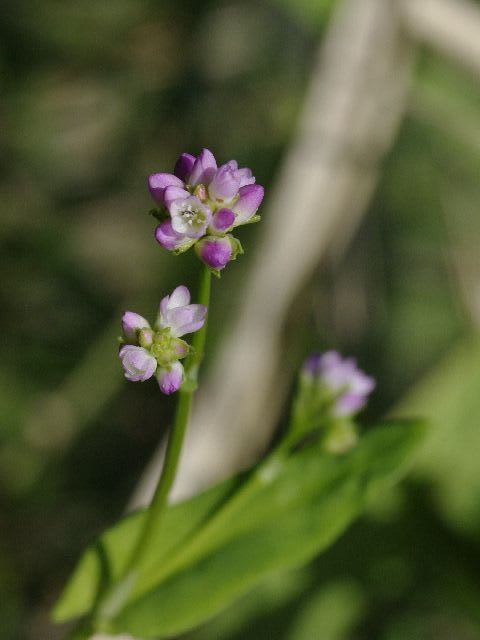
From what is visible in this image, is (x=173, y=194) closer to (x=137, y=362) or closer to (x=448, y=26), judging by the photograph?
(x=137, y=362)

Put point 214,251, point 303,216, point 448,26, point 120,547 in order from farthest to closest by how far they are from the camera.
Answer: point 448,26, point 303,216, point 120,547, point 214,251

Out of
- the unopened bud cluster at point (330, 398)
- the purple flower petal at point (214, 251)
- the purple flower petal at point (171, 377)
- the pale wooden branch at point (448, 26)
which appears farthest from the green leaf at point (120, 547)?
the pale wooden branch at point (448, 26)

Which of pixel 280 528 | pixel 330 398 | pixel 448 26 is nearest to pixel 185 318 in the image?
pixel 330 398

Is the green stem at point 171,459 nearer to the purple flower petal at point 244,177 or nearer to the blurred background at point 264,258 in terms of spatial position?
the purple flower petal at point 244,177

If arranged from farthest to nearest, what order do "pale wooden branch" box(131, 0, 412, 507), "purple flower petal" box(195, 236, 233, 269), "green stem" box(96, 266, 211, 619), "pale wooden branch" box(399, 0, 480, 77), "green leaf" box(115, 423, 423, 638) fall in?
"pale wooden branch" box(399, 0, 480, 77), "pale wooden branch" box(131, 0, 412, 507), "green leaf" box(115, 423, 423, 638), "green stem" box(96, 266, 211, 619), "purple flower petal" box(195, 236, 233, 269)

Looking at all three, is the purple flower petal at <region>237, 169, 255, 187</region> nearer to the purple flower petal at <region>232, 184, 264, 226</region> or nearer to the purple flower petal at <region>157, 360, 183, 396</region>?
the purple flower petal at <region>232, 184, 264, 226</region>

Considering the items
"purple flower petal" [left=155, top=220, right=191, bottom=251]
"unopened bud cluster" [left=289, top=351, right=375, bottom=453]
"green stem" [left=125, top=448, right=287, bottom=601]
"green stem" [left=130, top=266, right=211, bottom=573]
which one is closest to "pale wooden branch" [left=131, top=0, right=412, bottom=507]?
"green stem" [left=125, top=448, right=287, bottom=601]

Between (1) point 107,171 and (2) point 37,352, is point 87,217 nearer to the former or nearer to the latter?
(1) point 107,171
